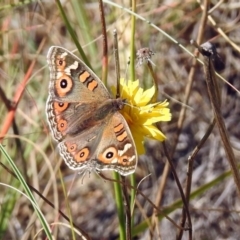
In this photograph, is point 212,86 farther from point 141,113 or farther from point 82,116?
point 82,116

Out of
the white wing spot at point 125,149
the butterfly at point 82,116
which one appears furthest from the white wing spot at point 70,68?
the white wing spot at point 125,149

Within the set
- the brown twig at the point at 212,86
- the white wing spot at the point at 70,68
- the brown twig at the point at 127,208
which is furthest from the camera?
the white wing spot at the point at 70,68

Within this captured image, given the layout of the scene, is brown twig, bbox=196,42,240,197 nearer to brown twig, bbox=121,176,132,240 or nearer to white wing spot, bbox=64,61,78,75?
brown twig, bbox=121,176,132,240

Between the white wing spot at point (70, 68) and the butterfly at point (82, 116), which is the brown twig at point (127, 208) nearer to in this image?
the butterfly at point (82, 116)

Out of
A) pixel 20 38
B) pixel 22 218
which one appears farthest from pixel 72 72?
pixel 20 38

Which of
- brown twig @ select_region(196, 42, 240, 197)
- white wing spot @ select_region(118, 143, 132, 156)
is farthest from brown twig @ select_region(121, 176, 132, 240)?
brown twig @ select_region(196, 42, 240, 197)

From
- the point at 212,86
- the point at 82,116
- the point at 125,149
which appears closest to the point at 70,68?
the point at 82,116
